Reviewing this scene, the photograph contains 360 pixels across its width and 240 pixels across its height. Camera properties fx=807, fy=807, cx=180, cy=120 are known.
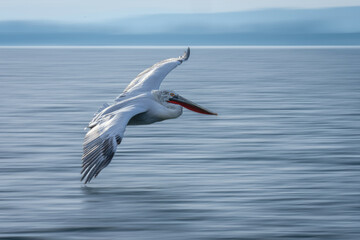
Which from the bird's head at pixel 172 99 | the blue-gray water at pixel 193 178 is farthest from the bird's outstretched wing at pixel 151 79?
the blue-gray water at pixel 193 178

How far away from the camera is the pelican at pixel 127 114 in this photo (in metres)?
9.59

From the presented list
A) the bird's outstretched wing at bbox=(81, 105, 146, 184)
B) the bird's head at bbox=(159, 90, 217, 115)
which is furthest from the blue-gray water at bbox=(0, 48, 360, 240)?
the bird's head at bbox=(159, 90, 217, 115)

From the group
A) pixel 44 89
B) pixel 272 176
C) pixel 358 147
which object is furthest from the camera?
pixel 44 89

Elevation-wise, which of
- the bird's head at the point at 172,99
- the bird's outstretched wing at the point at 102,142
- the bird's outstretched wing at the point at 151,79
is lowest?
the bird's outstretched wing at the point at 102,142

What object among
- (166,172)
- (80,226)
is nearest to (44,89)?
(166,172)

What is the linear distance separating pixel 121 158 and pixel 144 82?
54.1 inches

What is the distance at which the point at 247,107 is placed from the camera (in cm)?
1992

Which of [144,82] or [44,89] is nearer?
[144,82]

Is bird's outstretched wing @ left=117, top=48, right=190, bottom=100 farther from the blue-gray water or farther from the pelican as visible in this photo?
the blue-gray water

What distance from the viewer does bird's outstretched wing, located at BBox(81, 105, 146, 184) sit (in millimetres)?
9484

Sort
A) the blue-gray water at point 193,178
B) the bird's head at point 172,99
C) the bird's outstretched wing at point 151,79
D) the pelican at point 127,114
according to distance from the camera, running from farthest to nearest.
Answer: the bird's outstretched wing at point 151,79
the bird's head at point 172,99
the pelican at point 127,114
the blue-gray water at point 193,178

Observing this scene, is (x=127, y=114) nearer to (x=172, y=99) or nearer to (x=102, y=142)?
(x=102, y=142)

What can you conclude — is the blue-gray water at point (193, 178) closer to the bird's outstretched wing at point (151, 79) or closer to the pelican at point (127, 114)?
the pelican at point (127, 114)

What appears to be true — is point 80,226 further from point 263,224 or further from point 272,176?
point 272,176
